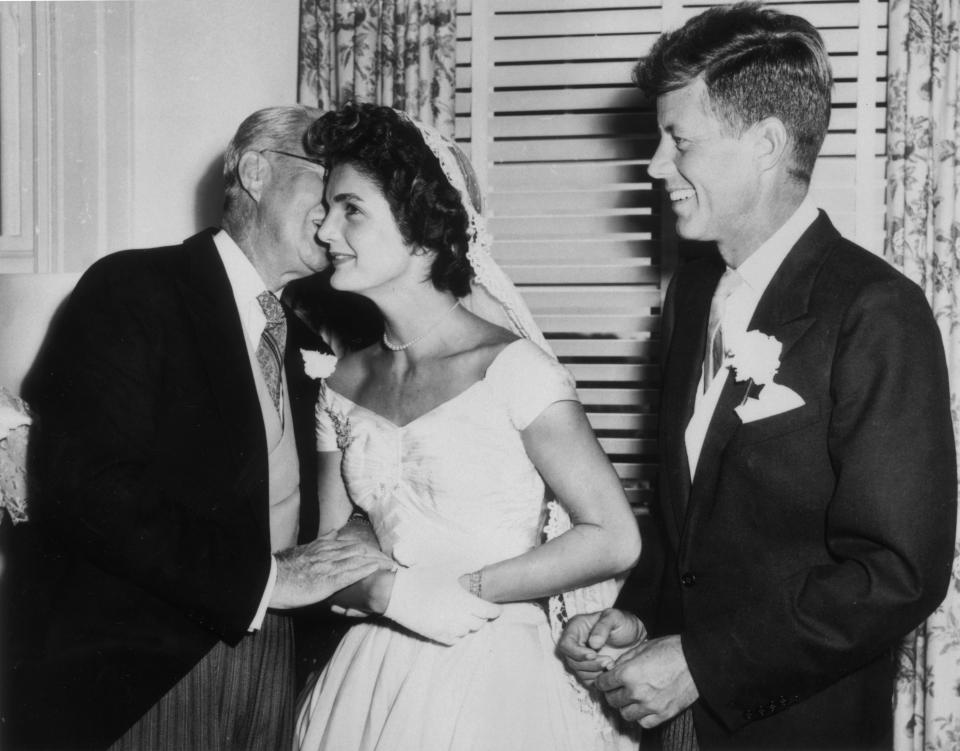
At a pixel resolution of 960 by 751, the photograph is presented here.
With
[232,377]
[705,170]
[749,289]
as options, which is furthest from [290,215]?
[749,289]

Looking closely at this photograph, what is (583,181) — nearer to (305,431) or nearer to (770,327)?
(305,431)

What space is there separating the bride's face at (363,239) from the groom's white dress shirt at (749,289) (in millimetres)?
793

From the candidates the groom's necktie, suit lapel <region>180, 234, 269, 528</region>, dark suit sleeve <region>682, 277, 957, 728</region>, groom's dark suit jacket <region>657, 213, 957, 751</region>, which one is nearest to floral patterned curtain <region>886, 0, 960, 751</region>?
the groom's necktie

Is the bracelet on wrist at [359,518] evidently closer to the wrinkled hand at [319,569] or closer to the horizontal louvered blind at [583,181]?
the wrinkled hand at [319,569]

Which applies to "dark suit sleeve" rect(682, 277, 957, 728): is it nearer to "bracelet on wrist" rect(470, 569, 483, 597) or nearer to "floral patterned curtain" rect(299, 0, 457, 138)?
"bracelet on wrist" rect(470, 569, 483, 597)

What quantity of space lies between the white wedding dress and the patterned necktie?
0.28 meters

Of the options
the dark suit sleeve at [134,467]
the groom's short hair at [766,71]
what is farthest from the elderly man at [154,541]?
the groom's short hair at [766,71]

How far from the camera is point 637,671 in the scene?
174 cm

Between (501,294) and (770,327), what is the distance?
75cm

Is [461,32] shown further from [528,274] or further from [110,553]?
[110,553]

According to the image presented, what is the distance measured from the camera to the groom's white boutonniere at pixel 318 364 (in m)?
2.41

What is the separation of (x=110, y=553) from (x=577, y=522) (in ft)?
3.35

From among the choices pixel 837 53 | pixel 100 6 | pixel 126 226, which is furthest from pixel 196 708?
pixel 837 53

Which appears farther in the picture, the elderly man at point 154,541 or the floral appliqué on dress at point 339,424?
the floral appliqué on dress at point 339,424
